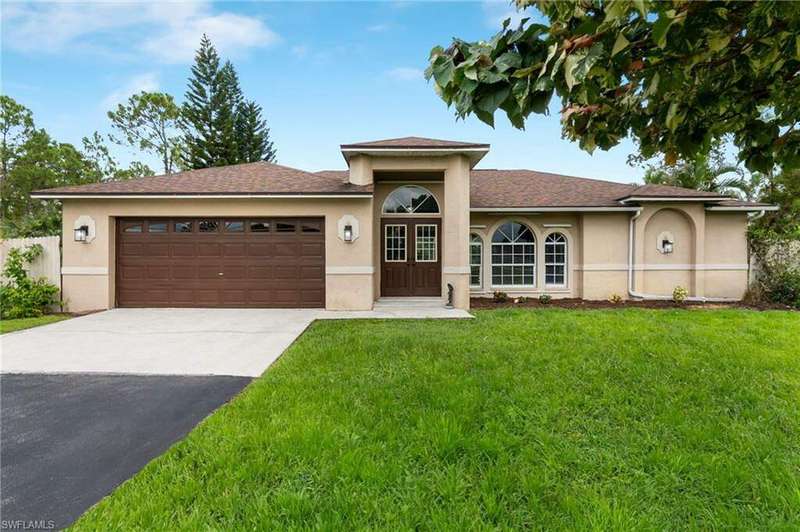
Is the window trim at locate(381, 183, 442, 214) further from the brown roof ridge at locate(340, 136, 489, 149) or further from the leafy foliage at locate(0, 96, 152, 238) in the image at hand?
the leafy foliage at locate(0, 96, 152, 238)

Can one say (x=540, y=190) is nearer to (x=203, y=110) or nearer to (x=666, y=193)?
(x=666, y=193)

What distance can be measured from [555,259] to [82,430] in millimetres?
12417

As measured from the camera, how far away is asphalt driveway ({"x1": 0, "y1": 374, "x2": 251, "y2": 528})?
2.66m

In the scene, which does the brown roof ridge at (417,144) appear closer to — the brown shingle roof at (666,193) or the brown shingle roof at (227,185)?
the brown shingle roof at (227,185)

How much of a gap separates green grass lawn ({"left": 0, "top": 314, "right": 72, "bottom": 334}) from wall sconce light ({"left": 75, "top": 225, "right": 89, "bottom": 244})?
82.0 inches

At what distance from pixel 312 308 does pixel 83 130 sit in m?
35.8

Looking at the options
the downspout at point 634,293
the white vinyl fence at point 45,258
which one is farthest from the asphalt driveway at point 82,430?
the downspout at point 634,293

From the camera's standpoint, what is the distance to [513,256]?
1262 centimetres

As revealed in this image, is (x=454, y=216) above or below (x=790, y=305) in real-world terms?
above

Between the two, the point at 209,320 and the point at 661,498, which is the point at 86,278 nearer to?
the point at 209,320

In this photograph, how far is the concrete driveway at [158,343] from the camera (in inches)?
216

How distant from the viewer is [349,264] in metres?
10.4

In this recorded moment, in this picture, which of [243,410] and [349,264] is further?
[349,264]

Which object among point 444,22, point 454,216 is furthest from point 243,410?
point 444,22
